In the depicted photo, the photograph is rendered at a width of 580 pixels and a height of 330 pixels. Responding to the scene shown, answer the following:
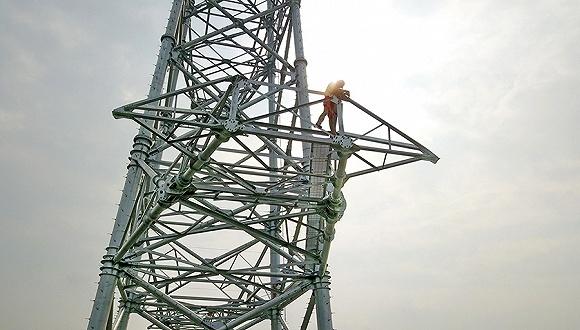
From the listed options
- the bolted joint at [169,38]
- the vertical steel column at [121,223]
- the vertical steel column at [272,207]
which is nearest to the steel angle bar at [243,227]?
the vertical steel column at [272,207]

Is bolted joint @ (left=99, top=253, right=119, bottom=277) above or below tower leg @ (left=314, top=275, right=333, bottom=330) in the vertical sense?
above

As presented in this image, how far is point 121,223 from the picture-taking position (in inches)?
384

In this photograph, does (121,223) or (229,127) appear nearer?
(229,127)

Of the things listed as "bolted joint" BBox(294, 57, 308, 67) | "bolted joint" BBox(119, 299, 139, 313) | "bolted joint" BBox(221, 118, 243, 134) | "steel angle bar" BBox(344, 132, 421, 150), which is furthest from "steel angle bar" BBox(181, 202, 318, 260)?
"bolted joint" BBox(294, 57, 308, 67)

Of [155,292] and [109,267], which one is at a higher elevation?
[109,267]

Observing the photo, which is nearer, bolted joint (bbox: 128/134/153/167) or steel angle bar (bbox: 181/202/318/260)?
steel angle bar (bbox: 181/202/318/260)

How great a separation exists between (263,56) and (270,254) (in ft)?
23.3

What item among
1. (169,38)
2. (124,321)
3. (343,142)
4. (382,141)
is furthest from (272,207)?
(343,142)

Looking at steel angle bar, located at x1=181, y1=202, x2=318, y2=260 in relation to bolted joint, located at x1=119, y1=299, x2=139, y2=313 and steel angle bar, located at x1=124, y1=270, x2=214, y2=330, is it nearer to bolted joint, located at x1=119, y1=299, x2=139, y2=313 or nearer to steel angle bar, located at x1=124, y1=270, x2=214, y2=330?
steel angle bar, located at x1=124, y1=270, x2=214, y2=330

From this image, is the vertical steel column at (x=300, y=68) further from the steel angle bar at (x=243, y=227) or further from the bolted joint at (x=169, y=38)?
the bolted joint at (x=169, y=38)

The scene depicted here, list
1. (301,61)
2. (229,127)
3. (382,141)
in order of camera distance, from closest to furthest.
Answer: (229,127) < (382,141) < (301,61)

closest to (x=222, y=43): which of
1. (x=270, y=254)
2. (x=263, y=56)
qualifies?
(x=263, y=56)

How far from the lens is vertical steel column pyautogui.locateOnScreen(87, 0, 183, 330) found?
8.79 metres

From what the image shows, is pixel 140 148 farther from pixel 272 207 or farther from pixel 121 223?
pixel 272 207
